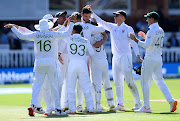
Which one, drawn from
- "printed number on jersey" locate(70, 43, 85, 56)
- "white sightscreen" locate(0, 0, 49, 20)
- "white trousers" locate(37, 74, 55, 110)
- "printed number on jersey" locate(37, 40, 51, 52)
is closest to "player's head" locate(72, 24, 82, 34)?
"printed number on jersey" locate(70, 43, 85, 56)

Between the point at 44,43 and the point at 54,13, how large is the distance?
1689 centimetres

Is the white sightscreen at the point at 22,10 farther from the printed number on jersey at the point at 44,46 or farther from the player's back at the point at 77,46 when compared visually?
the printed number on jersey at the point at 44,46

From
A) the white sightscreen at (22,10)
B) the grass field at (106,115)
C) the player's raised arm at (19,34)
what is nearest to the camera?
the grass field at (106,115)

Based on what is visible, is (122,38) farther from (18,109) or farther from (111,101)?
(18,109)

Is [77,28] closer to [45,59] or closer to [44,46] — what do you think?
[44,46]

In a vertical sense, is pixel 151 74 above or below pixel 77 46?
below

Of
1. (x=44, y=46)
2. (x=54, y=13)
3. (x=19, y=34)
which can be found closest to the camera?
(x=19, y=34)

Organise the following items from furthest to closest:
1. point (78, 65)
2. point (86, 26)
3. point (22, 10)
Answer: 1. point (22, 10)
2. point (86, 26)
3. point (78, 65)

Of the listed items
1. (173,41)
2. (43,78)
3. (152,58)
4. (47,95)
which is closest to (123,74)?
(152,58)

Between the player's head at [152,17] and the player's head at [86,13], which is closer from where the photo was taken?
the player's head at [152,17]

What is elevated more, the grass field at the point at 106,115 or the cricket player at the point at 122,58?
the cricket player at the point at 122,58

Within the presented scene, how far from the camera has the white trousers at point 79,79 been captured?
435 inches

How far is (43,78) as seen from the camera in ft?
35.0

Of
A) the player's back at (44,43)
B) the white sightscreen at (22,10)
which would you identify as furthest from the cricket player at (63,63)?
the white sightscreen at (22,10)
